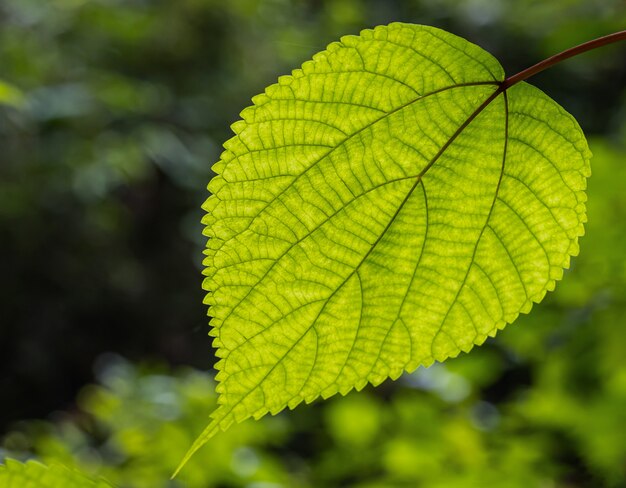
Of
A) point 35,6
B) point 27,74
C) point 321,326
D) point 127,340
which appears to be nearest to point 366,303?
point 321,326

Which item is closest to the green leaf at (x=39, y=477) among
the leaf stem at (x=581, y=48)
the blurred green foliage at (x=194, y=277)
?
the leaf stem at (x=581, y=48)

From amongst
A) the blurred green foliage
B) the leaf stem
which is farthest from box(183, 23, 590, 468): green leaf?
the blurred green foliage

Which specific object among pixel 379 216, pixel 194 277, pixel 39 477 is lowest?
pixel 39 477

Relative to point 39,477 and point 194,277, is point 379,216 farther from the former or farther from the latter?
point 194,277

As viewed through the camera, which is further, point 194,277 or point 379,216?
point 194,277

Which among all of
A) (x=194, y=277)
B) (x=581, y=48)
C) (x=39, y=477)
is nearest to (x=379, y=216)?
(x=581, y=48)

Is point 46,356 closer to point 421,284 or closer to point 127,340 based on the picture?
point 127,340

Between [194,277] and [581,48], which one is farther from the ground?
[194,277]
